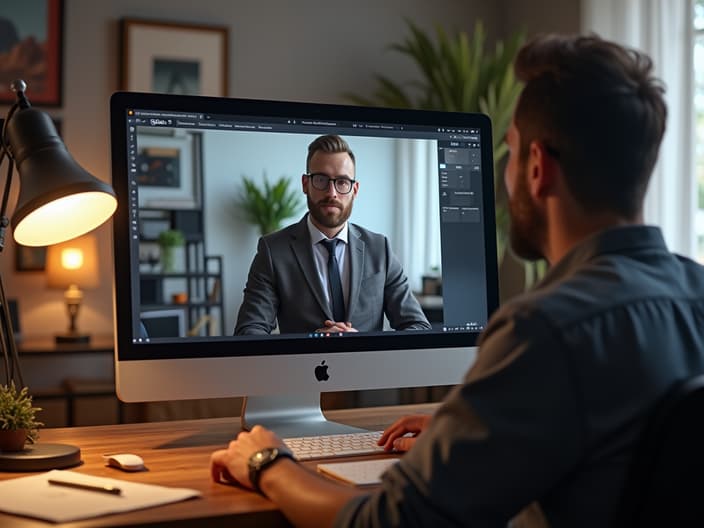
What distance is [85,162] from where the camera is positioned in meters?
5.36

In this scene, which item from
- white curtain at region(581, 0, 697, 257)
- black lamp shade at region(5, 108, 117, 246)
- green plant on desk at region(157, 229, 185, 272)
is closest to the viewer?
black lamp shade at region(5, 108, 117, 246)

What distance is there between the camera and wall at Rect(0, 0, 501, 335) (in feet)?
17.5

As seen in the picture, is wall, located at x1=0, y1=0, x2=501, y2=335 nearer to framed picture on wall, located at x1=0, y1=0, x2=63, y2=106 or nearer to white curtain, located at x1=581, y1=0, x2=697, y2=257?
framed picture on wall, located at x1=0, y1=0, x2=63, y2=106

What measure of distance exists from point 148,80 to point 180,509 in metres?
4.58

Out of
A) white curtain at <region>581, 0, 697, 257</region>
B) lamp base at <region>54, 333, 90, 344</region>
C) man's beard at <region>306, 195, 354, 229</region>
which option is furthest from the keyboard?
lamp base at <region>54, 333, 90, 344</region>

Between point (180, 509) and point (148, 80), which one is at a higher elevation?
point (148, 80)

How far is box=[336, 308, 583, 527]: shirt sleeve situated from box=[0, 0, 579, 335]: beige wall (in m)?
4.54

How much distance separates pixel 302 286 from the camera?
1.62 meters

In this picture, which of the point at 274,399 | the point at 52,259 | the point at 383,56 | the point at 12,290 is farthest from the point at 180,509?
the point at 383,56

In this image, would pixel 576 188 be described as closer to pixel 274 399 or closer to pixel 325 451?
pixel 325 451

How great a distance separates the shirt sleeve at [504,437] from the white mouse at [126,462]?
0.57 m

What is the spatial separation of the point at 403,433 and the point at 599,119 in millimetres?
690

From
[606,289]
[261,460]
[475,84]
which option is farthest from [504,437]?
[475,84]

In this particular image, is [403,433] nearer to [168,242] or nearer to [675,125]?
[168,242]
